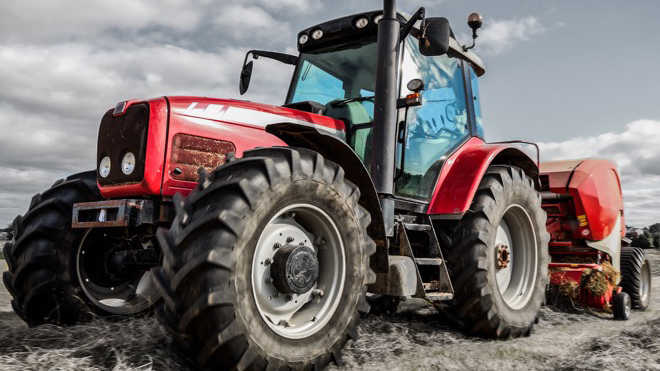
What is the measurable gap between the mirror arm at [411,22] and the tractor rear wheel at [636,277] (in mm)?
4403

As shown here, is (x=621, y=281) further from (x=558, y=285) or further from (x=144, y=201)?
(x=144, y=201)

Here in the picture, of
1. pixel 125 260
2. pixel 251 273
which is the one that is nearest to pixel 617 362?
pixel 251 273

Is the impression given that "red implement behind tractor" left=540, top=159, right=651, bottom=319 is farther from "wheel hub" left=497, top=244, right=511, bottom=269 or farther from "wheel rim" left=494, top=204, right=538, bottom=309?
"wheel hub" left=497, top=244, right=511, bottom=269

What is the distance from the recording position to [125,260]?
3.78 meters

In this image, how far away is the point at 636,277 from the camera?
667cm

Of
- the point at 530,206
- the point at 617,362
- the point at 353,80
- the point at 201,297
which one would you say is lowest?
the point at 617,362

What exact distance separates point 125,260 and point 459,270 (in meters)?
2.33

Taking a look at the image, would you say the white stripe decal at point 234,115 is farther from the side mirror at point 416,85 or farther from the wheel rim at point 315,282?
the side mirror at point 416,85

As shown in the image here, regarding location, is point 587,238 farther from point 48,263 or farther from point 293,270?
point 48,263

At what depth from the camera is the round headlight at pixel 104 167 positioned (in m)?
3.50

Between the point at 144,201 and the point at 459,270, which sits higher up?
the point at 144,201

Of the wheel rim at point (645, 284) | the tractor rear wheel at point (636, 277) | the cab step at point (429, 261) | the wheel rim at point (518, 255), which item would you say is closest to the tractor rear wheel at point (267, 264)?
the cab step at point (429, 261)

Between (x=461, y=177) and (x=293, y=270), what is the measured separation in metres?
2.06

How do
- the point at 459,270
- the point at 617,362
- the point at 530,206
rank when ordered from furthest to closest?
1. the point at 530,206
2. the point at 459,270
3. the point at 617,362
